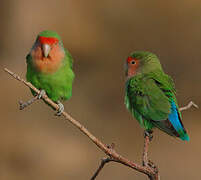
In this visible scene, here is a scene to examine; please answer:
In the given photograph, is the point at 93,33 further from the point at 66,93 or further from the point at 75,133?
the point at 66,93

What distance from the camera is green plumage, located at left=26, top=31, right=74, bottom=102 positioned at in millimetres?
3263

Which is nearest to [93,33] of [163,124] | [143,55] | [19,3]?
[19,3]

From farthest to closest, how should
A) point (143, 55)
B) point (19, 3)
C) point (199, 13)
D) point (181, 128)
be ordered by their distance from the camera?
point (19, 3), point (199, 13), point (143, 55), point (181, 128)

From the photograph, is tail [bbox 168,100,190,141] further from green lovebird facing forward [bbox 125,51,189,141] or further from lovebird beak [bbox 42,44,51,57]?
lovebird beak [bbox 42,44,51,57]

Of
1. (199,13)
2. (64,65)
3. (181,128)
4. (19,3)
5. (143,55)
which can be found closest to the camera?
(181,128)

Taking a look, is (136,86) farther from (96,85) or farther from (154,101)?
(96,85)

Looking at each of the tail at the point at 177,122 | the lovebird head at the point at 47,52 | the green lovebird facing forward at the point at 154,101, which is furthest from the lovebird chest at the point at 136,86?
the lovebird head at the point at 47,52

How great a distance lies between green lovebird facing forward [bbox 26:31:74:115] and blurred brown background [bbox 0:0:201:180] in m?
3.69

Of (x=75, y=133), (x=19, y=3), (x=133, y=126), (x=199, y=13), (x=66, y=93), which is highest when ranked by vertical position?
(x=199, y=13)

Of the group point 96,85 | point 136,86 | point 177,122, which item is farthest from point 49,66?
point 96,85

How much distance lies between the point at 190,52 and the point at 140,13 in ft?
3.62

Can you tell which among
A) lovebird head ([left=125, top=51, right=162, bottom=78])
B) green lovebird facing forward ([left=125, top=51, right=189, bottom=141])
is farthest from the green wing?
lovebird head ([left=125, top=51, right=162, bottom=78])

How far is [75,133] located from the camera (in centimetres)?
725

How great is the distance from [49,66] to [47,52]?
0.14m
